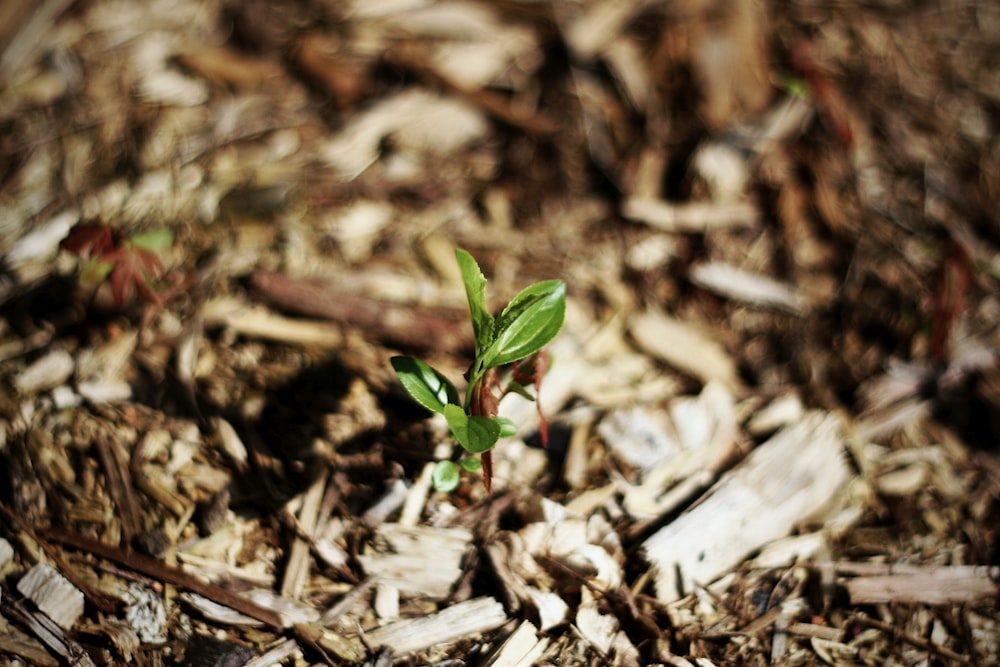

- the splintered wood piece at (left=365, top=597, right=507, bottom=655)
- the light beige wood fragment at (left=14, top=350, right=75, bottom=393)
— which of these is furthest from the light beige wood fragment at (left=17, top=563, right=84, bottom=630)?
the splintered wood piece at (left=365, top=597, right=507, bottom=655)

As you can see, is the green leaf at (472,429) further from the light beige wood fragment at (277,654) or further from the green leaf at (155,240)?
the green leaf at (155,240)

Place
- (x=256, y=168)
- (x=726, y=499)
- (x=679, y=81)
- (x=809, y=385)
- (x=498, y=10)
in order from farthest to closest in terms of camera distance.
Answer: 1. (x=498, y=10)
2. (x=679, y=81)
3. (x=256, y=168)
4. (x=809, y=385)
5. (x=726, y=499)

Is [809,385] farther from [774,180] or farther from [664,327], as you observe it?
[774,180]

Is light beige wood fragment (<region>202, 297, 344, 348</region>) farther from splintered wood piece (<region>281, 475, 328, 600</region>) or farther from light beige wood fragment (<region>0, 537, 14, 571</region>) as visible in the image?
light beige wood fragment (<region>0, 537, 14, 571</region>)

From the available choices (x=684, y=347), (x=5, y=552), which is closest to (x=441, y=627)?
(x=5, y=552)

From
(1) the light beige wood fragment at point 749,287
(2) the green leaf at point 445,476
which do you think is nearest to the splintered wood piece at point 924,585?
(1) the light beige wood fragment at point 749,287

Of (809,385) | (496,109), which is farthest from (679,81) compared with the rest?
(809,385)
